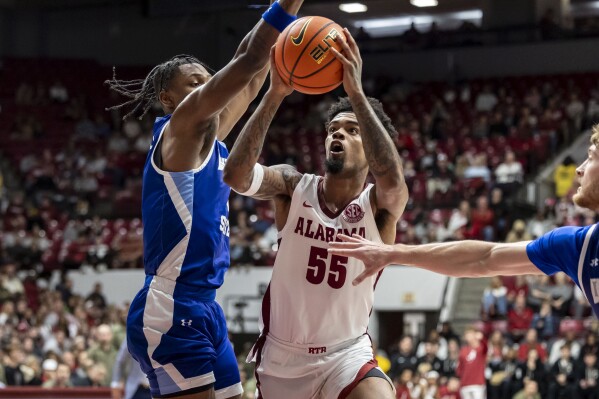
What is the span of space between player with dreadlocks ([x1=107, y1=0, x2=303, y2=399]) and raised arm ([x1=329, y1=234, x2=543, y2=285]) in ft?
3.13

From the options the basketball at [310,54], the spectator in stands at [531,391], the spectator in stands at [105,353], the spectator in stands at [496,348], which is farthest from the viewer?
the spectator in stands at [105,353]

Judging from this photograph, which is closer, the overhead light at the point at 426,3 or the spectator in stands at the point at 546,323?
the spectator in stands at the point at 546,323

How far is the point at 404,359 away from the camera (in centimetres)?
1417

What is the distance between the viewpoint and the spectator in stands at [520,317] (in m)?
14.6

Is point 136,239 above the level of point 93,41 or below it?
below

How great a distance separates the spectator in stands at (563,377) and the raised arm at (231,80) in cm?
889

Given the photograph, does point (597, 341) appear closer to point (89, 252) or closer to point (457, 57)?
point (89, 252)

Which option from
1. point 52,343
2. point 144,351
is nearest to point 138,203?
point 52,343

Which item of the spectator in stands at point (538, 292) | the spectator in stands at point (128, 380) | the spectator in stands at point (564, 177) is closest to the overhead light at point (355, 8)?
the spectator in stands at point (564, 177)

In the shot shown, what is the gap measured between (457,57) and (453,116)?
2751 mm

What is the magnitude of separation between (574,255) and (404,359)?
10290mm

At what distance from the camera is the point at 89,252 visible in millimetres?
19672

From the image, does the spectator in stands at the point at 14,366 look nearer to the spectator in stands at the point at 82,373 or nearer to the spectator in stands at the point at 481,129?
the spectator in stands at the point at 82,373

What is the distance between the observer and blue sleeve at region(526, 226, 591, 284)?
4070 mm
